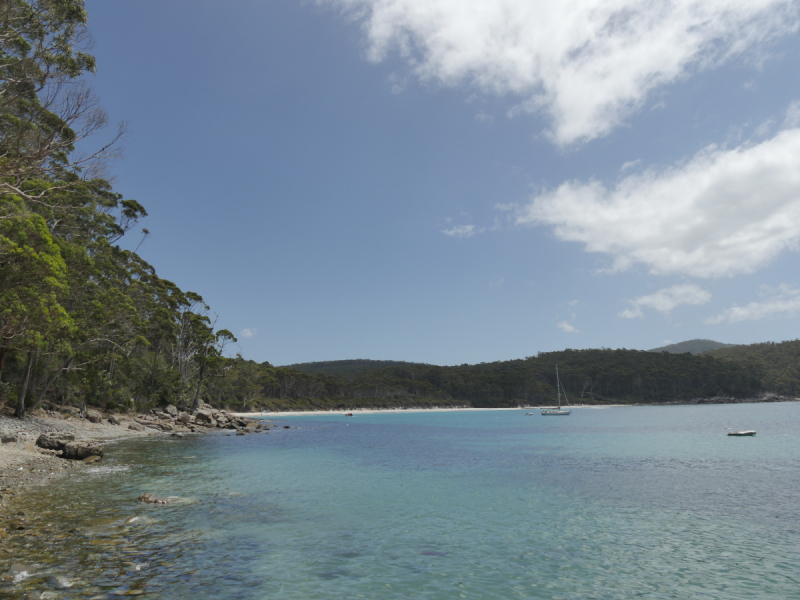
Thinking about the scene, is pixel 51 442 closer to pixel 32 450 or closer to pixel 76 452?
pixel 32 450

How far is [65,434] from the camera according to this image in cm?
3019

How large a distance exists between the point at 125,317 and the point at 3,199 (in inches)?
868

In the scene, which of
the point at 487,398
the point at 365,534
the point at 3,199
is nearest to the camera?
the point at 365,534

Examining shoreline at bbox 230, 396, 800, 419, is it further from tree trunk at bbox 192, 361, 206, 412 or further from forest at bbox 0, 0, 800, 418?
tree trunk at bbox 192, 361, 206, 412

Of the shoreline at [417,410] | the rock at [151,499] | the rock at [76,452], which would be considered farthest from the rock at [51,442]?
the shoreline at [417,410]

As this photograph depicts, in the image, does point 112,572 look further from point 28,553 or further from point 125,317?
point 125,317

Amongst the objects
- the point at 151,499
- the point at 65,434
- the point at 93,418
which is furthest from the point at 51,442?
the point at 93,418

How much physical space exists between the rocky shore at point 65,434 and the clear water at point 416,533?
5.62 ft

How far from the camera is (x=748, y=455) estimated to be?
31234mm

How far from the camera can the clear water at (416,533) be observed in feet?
29.6

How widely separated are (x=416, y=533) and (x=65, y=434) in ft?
94.0

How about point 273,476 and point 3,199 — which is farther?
point 273,476

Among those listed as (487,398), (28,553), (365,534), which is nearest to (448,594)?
(365,534)

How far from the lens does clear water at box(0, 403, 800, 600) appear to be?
29.6 ft
